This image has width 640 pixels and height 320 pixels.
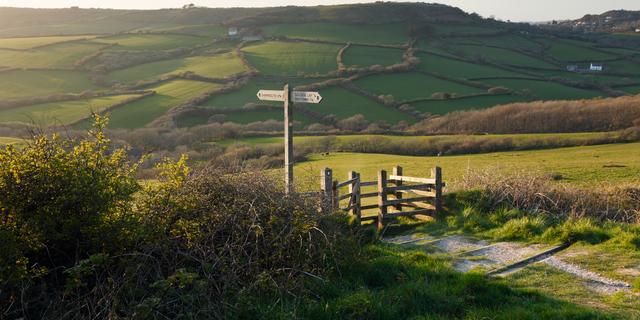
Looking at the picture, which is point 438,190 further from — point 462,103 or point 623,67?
point 623,67

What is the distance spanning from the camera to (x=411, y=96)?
59.4 m

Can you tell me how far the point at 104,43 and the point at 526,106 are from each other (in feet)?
185

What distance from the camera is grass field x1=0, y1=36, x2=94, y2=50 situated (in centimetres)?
7494

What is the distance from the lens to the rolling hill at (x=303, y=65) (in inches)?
2195

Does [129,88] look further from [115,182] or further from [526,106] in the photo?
[115,182]

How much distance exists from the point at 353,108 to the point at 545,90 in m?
22.1

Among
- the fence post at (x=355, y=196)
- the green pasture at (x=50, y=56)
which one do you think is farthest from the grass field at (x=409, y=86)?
the fence post at (x=355, y=196)

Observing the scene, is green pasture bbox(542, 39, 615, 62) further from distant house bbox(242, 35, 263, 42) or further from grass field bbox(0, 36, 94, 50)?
grass field bbox(0, 36, 94, 50)

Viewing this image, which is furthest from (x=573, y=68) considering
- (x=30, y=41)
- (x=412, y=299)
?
(x=412, y=299)

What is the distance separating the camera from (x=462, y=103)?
5734 cm

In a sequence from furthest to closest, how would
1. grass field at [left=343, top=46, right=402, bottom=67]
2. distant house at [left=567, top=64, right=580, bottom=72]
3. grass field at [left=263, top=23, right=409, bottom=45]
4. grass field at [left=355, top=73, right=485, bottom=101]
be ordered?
1. grass field at [left=263, top=23, right=409, bottom=45]
2. distant house at [left=567, top=64, right=580, bottom=72]
3. grass field at [left=343, top=46, right=402, bottom=67]
4. grass field at [left=355, top=73, right=485, bottom=101]

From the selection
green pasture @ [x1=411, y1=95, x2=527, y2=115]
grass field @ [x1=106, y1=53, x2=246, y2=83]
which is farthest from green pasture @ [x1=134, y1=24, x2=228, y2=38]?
green pasture @ [x1=411, y1=95, x2=527, y2=115]

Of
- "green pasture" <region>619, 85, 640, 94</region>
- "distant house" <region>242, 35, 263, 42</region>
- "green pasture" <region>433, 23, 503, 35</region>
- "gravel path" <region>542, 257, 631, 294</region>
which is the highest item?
"green pasture" <region>433, 23, 503, 35</region>

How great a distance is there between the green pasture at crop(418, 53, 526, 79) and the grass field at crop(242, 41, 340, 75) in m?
11.1
